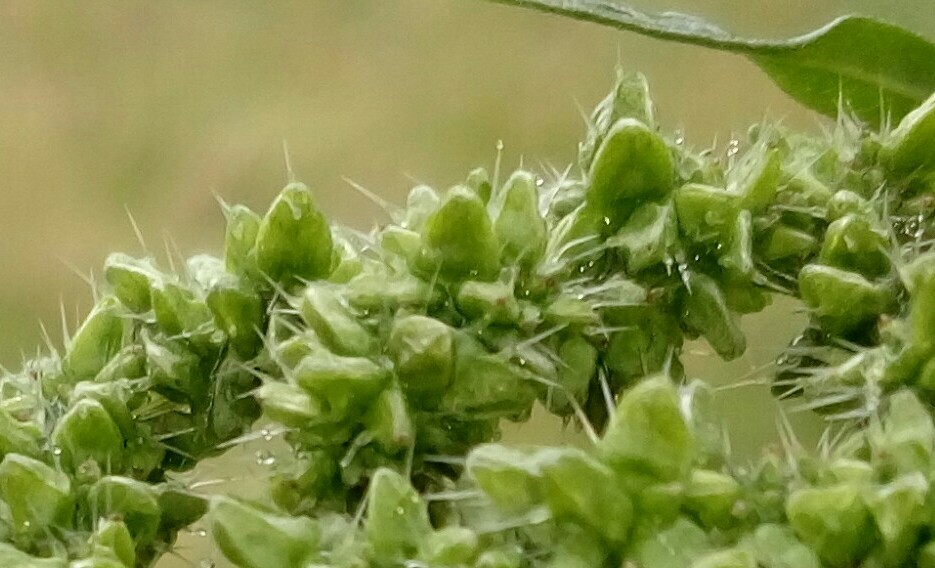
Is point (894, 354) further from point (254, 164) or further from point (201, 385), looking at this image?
point (254, 164)

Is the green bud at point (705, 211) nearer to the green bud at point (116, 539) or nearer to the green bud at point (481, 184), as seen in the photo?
the green bud at point (481, 184)

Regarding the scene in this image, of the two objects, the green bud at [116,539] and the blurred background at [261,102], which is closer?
the green bud at [116,539]

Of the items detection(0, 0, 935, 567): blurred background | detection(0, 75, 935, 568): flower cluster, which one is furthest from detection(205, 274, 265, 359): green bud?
detection(0, 0, 935, 567): blurred background

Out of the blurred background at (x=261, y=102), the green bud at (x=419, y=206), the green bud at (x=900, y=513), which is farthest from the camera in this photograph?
the blurred background at (x=261, y=102)

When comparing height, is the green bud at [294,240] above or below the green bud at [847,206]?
below

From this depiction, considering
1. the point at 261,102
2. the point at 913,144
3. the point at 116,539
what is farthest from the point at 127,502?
the point at 261,102

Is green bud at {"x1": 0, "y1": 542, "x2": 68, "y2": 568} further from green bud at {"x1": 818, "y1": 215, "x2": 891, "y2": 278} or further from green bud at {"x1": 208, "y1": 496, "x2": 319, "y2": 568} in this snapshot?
green bud at {"x1": 818, "y1": 215, "x2": 891, "y2": 278}

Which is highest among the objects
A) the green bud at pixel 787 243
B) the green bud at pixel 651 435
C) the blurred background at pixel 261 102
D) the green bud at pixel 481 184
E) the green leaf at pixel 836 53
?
the green leaf at pixel 836 53

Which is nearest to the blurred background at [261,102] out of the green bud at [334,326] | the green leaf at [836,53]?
the green leaf at [836,53]
